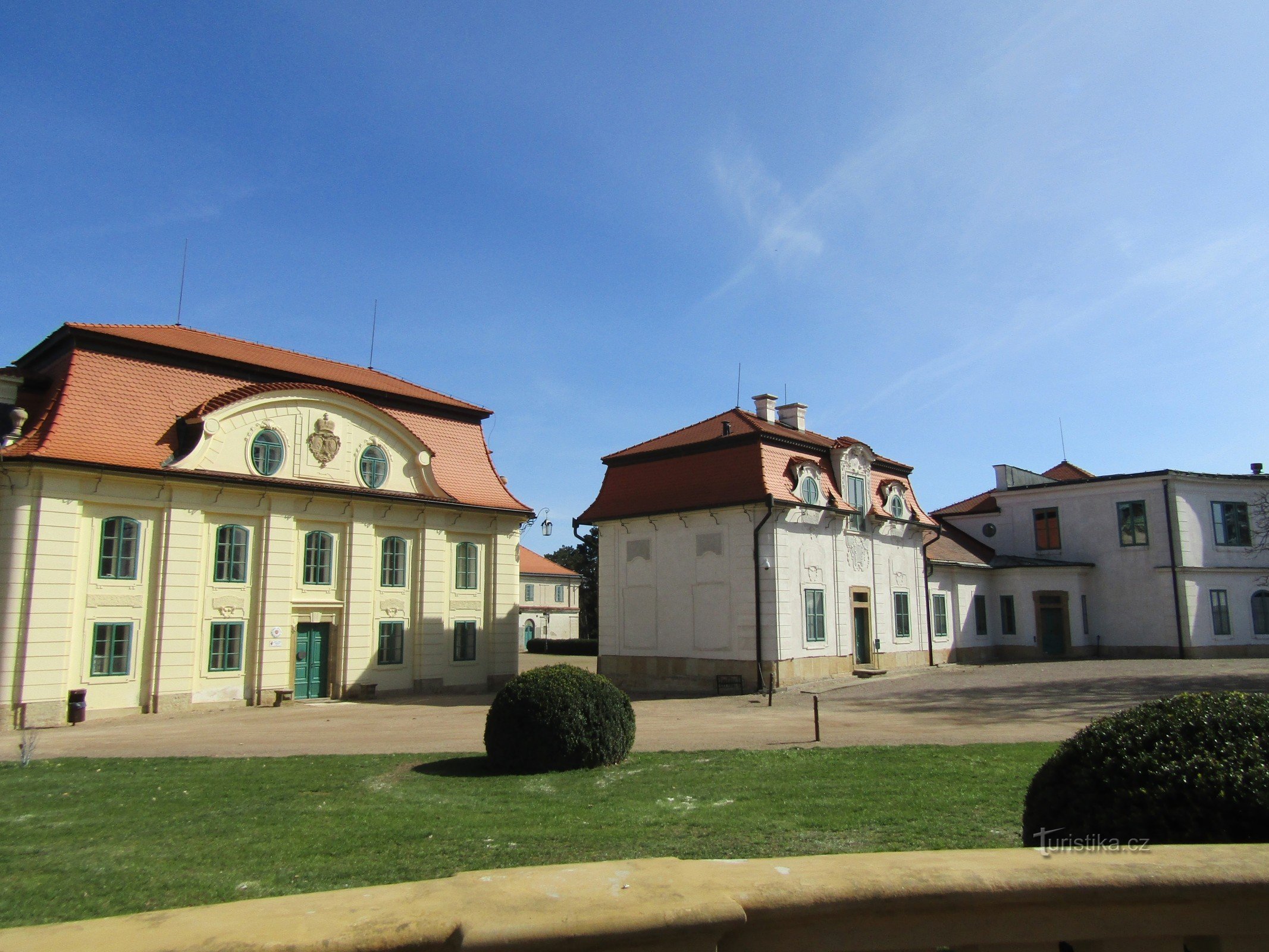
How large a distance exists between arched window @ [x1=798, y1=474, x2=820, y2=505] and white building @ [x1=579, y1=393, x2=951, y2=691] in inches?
1.9

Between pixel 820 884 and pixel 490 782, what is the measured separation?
10.9 meters

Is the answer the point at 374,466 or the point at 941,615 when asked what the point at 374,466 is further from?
the point at 941,615

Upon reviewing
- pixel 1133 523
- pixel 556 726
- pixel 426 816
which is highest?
pixel 1133 523

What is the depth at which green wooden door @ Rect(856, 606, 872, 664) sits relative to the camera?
108 ft

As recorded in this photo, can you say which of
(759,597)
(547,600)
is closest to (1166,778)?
(759,597)

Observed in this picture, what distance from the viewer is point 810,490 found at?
3100 cm

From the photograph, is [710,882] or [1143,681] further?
[1143,681]

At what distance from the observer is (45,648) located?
2077cm

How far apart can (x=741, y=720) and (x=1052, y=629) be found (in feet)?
87.2

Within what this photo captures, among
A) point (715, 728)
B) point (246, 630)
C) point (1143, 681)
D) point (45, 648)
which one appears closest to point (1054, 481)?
point (1143, 681)

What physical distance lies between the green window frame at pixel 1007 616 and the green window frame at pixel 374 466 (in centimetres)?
2990

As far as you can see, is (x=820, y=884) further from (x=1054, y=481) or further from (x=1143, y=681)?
(x=1054, y=481)

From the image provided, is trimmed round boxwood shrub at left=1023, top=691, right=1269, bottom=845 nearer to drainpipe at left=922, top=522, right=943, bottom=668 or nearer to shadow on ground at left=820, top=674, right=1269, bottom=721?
shadow on ground at left=820, top=674, right=1269, bottom=721

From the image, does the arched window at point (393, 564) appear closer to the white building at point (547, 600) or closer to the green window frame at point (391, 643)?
the green window frame at point (391, 643)
